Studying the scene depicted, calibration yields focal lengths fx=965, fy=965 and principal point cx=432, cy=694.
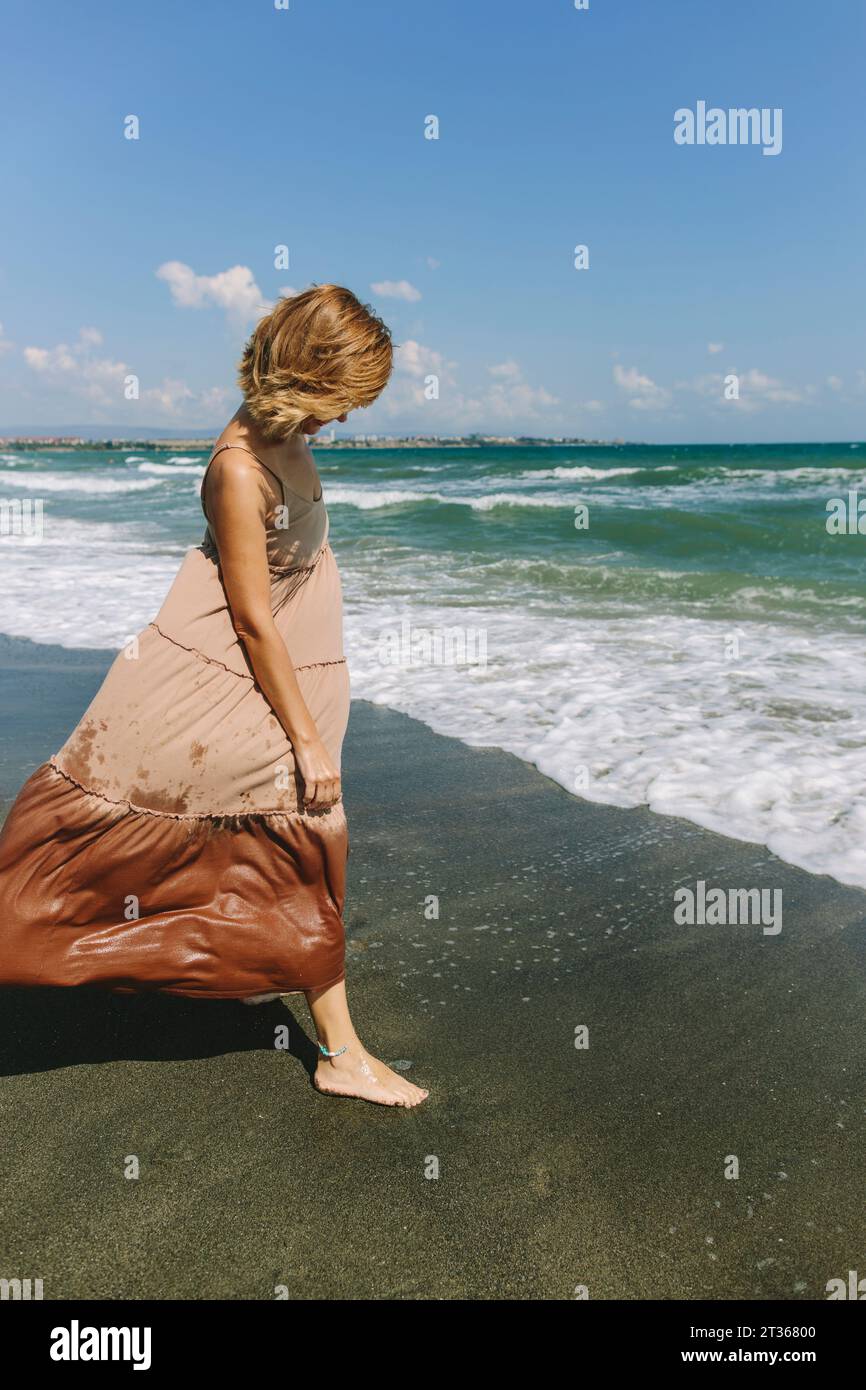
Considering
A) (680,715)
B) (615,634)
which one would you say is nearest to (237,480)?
(680,715)

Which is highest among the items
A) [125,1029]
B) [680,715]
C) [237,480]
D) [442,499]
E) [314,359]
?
[442,499]

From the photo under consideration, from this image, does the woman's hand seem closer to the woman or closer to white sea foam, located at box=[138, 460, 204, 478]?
the woman

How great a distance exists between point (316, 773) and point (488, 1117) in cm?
99

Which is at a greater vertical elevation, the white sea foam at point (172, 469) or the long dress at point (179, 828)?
the white sea foam at point (172, 469)

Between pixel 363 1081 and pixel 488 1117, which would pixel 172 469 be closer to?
pixel 363 1081

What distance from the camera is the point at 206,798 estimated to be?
92.2 inches

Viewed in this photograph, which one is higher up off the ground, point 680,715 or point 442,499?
point 442,499

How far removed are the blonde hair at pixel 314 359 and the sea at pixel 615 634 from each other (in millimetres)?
2880

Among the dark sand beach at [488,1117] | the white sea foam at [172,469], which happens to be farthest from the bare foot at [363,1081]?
the white sea foam at [172,469]

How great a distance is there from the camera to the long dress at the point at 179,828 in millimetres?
2312

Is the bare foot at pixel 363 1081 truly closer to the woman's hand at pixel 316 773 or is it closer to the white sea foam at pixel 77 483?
the woman's hand at pixel 316 773

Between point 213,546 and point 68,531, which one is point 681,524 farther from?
point 213,546

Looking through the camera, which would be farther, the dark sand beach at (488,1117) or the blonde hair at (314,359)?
the blonde hair at (314,359)
